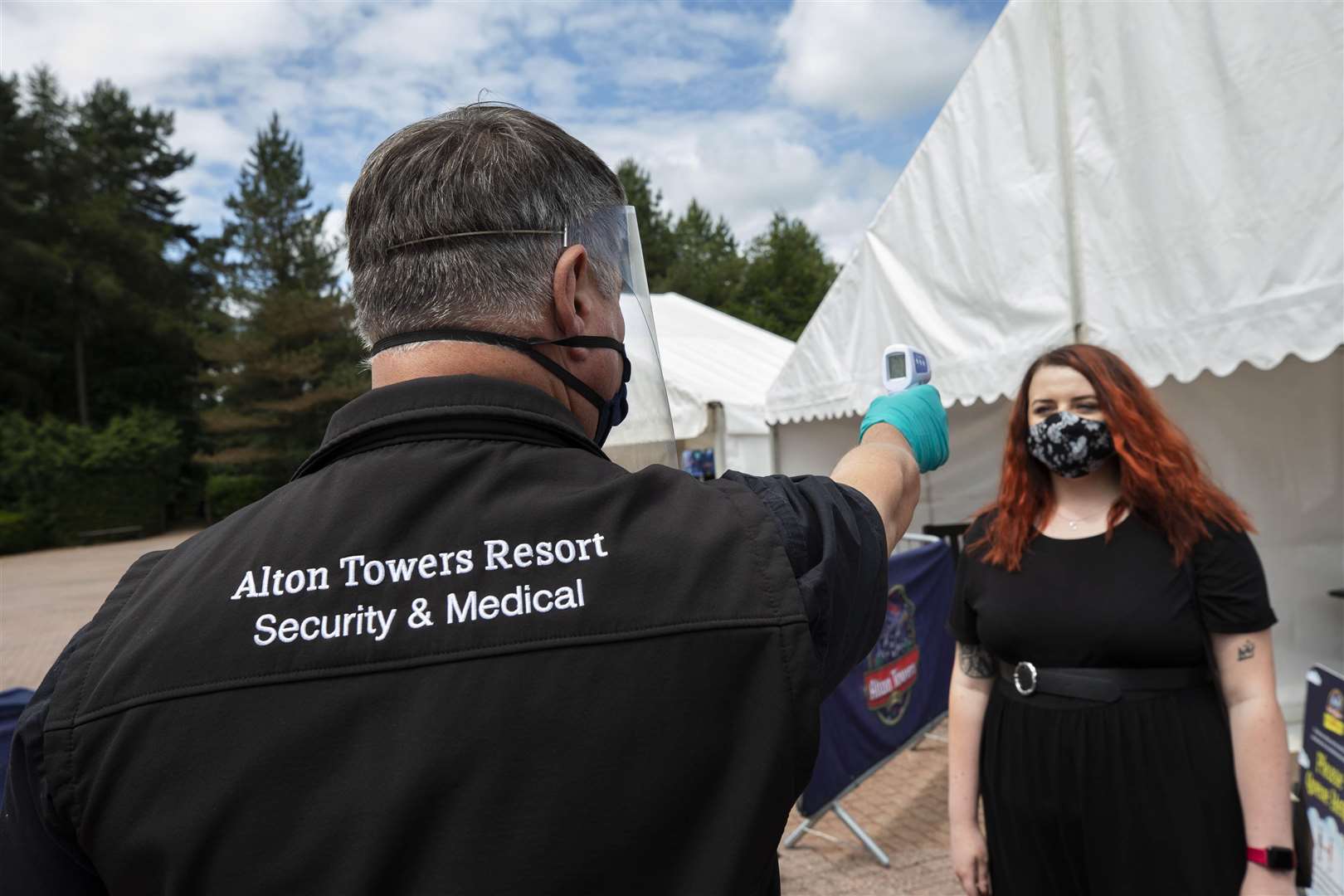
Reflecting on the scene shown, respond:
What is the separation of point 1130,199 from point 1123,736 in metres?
2.74

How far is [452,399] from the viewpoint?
3.12ft

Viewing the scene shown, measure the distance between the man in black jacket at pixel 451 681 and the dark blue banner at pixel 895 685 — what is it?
3191 mm

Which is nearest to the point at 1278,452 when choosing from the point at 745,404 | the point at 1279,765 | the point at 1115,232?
the point at 1115,232

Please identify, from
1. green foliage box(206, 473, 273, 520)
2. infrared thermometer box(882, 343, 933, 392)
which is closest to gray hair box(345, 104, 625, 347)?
infrared thermometer box(882, 343, 933, 392)

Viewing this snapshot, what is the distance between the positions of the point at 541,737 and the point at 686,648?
0.16 meters

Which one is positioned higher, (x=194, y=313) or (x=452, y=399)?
(x=194, y=313)

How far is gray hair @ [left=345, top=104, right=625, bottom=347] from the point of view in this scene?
1033 mm

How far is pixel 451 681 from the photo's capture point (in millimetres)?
808

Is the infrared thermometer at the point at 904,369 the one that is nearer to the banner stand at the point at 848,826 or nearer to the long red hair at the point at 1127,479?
the long red hair at the point at 1127,479

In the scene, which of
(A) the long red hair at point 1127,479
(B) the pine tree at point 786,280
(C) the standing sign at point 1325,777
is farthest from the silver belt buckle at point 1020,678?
(B) the pine tree at point 786,280

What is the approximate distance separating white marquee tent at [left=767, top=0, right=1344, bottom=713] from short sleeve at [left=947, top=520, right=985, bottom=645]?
170 centimetres

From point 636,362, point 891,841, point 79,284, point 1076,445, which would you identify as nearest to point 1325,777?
point 1076,445

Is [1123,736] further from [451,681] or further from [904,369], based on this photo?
[451,681]

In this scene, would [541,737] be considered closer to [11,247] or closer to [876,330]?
[876,330]
